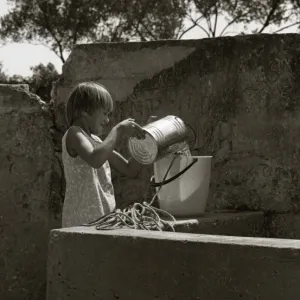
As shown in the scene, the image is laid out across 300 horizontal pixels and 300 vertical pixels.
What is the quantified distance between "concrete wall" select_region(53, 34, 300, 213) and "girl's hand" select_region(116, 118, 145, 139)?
2.81ft

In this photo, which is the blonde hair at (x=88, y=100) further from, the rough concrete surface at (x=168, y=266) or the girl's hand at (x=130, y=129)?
the rough concrete surface at (x=168, y=266)

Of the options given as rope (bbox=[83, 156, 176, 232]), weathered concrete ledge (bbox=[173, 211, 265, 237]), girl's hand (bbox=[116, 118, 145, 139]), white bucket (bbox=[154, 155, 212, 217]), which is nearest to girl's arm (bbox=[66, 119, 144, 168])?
girl's hand (bbox=[116, 118, 145, 139])

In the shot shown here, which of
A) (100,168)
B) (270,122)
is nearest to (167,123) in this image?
(100,168)

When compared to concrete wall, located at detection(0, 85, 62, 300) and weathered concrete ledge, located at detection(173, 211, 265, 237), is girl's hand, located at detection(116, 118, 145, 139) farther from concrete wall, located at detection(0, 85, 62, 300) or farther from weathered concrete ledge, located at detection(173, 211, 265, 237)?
concrete wall, located at detection(0, 85, 62, 300)

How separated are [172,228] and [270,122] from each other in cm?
106

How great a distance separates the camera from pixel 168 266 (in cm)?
261

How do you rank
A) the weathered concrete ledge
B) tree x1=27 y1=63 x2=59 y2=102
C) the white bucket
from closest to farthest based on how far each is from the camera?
the weathered concrete ledge
the white bucket
tree x1=27 y1=63 x2=59 y2=102

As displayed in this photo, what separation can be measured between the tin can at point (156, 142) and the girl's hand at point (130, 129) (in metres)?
0.04

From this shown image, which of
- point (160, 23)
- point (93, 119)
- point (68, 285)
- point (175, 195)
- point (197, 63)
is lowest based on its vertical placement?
point (68, 285)

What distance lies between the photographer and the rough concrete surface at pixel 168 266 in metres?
2.44

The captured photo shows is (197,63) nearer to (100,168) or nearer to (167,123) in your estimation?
(167,123)

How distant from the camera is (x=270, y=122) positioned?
4.07 metres

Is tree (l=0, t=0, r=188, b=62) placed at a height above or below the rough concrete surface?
above

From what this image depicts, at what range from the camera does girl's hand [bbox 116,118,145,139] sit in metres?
3.30
